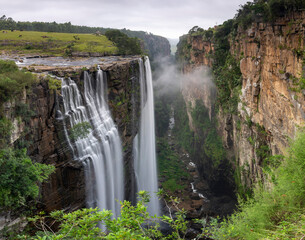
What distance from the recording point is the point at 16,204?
12.0m

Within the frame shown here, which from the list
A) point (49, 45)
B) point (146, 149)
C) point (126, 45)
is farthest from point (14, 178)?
point (126, 45)

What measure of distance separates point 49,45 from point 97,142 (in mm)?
22879

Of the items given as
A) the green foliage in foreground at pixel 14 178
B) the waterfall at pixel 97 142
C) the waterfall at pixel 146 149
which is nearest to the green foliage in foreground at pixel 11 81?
the green foliage in foreground at pixel 14 178

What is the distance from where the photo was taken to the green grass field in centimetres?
3369

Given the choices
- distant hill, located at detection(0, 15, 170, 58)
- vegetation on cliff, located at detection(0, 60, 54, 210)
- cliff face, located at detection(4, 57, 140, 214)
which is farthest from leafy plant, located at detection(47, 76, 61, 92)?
distant hill, located at detection(0, 15, 170, 58)

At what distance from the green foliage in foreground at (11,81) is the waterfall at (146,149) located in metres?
18.2

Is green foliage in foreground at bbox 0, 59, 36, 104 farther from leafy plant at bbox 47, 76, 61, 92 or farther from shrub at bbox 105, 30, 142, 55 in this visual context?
shrub at bbox 105, 30, 142, 55

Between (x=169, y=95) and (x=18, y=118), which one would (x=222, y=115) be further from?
(x=169, y=95)

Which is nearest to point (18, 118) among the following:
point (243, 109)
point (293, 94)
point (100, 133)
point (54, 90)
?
point (54, 90)

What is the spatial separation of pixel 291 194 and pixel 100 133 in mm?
15229

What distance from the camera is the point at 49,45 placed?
36781 millimetres

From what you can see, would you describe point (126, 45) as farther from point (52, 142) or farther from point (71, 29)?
point (71, 29)

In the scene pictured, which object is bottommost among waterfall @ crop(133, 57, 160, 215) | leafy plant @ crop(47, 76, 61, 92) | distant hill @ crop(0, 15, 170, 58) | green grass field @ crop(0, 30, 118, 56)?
waterfall @ crop(133, 57, 160, 215)

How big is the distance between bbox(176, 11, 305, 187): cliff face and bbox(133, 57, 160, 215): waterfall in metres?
10.4
